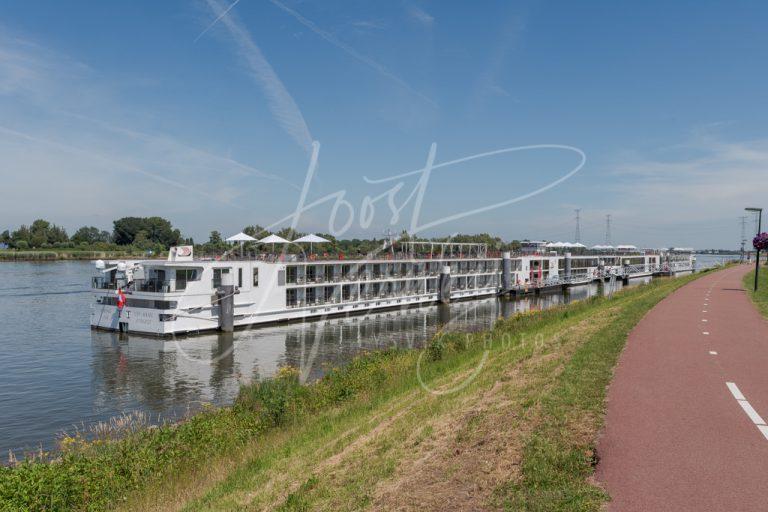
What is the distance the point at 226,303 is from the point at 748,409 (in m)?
38.5

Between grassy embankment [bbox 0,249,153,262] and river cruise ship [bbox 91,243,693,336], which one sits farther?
grassy embankment [bbox 0,249,153,262]

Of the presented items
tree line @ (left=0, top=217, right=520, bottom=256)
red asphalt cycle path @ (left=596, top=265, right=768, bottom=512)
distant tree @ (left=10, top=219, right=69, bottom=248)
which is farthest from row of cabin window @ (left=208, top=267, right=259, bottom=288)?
distant tree @ (left=10, top=219, right=69, bottom=248)

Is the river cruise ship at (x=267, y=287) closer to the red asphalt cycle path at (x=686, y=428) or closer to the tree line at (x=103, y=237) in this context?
the red asphalt cycle path at (x=686, y=428)

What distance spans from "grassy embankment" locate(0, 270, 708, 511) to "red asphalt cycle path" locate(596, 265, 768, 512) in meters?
0.40

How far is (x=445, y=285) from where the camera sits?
66.6 metres

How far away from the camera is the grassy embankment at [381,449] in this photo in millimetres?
7648

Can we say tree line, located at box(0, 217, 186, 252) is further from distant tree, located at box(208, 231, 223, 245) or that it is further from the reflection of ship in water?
the reflection of ship in water

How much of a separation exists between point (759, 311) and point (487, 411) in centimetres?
2015

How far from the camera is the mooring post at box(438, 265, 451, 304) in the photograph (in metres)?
66.6

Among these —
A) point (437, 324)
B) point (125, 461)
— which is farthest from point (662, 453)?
point (437, 324)

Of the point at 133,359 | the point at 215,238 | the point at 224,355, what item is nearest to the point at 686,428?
the point at 224,355

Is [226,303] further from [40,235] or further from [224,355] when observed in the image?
[40,235]

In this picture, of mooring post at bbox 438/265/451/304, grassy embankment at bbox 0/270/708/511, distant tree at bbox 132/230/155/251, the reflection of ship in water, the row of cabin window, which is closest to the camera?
grassy embankment at bbox 0/270/708/511

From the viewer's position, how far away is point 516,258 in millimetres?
81688
